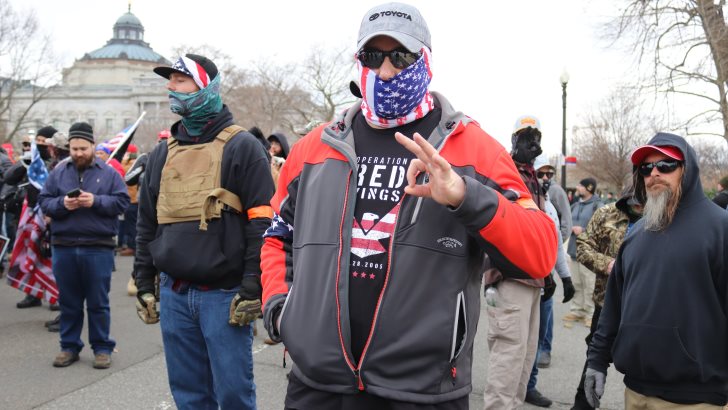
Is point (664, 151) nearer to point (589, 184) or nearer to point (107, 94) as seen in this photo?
point (589, 184)

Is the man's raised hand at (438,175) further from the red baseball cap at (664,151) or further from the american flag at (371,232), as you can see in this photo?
the red baseball cap at (664,151)

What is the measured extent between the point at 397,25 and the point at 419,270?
864mm

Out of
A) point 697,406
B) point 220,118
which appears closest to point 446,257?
point 697,406

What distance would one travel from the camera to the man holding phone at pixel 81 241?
20.0 feet

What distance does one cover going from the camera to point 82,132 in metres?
6.24

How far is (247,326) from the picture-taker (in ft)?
12.2

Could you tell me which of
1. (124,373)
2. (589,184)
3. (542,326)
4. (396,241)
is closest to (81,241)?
(124,373)

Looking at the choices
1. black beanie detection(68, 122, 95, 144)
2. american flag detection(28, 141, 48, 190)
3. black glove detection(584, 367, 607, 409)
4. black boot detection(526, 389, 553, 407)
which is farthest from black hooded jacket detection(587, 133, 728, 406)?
american flag detection(28, 141, 48, 190)

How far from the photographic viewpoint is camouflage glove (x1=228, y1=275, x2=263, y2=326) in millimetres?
3545

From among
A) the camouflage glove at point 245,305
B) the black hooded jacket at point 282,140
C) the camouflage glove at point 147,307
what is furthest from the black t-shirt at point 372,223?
the black hooded jacket at point 282,140

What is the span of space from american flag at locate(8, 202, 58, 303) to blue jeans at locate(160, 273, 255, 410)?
5088mm

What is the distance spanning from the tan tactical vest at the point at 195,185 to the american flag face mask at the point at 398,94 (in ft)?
5.21

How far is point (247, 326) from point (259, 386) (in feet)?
7.62

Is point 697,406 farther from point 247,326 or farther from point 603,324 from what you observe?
point 247,326
